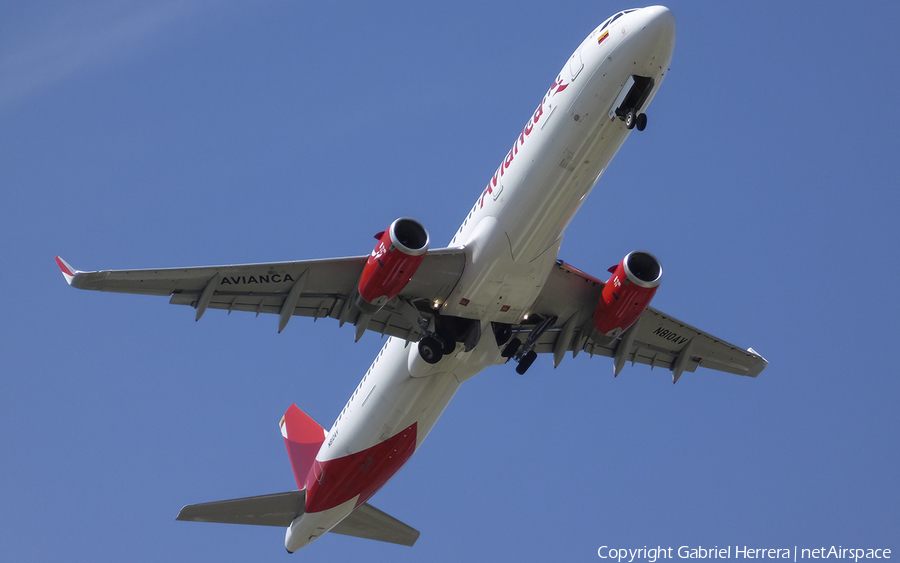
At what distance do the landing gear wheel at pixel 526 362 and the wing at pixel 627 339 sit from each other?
1.92ft

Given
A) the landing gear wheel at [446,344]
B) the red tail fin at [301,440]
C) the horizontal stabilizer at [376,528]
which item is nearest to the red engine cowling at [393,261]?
the landing gear wheel at [446,344]

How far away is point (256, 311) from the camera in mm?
23328

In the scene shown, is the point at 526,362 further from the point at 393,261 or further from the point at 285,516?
the point at 285,516

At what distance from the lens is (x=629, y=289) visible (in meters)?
23.5

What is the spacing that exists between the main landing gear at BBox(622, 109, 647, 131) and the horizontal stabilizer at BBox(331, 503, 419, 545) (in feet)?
49.2

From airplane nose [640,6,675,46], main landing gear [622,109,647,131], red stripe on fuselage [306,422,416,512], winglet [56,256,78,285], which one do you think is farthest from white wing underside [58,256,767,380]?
airplane nose [640,6,675,46]

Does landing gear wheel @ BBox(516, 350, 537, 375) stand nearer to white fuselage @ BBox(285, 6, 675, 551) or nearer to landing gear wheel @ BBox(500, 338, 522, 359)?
landing gear wheel @ BBox(500, 338, 522, 359)

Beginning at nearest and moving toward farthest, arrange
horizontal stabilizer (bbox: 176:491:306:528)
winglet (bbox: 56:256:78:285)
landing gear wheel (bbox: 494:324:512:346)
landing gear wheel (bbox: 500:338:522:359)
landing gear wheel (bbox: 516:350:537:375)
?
winglet (bbox: 56:256:78:285), landing gear wheel (bbox: 494:324:512:346), landing gear wheel (bbox: 500:338:522:359), landing gear wheel (bbox: 516:350:537:375), horizontal stabilizer (bbox: 176:491:306:528)

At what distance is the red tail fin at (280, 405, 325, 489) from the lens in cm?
2886

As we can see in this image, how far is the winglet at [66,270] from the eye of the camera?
19625 millimetres

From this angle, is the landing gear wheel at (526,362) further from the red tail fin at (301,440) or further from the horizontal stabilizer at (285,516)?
the horizontal stabilizer at (285,516)

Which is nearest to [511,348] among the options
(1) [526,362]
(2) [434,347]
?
(1) [526,362]

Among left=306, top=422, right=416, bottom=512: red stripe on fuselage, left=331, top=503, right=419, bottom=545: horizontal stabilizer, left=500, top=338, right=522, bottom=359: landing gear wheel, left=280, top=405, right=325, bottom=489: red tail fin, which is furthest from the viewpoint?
left=331, top=503, right=419, bottom=545: horizontal stabilizer

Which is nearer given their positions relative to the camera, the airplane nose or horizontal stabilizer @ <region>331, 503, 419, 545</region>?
the airplane nose
